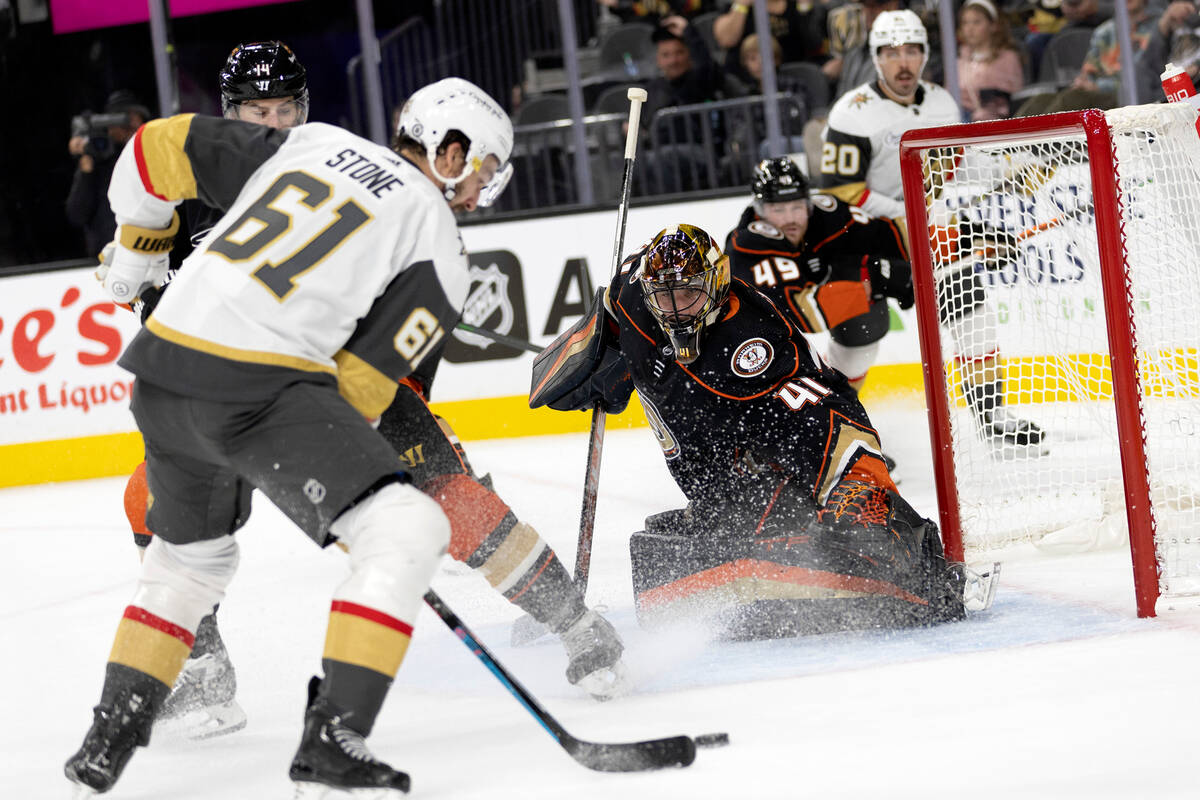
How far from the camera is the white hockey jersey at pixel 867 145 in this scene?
4496 millimetres

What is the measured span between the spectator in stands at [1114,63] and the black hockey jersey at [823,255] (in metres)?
2.09

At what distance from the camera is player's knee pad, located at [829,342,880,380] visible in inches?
168

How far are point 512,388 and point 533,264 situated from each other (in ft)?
1.63

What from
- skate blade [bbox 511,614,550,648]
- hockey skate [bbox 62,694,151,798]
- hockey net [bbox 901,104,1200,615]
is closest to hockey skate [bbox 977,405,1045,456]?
hockey net [bbox 901,104,1200,615]

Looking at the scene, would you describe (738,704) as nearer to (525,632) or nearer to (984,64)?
(525,632)

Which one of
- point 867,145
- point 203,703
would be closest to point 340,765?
point 203,703

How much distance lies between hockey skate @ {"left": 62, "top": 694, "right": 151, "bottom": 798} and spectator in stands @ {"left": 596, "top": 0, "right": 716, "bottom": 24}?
5.45 m

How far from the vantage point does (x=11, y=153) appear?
7.17m

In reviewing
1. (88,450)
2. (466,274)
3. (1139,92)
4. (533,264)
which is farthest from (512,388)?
(466,274)

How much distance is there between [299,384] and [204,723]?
759 millimetres

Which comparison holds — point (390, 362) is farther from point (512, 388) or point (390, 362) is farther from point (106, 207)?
→ point (106, 207)

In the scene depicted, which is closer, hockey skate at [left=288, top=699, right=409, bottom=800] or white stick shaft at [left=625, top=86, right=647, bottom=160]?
hockey skate at [left=288, top=699, right=409, bottom=800]

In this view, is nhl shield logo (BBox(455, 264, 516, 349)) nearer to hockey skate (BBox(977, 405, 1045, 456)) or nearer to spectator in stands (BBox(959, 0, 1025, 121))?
spectator in stands (BBox(959, 0, 1025, 121))

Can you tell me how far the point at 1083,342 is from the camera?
3.97m
